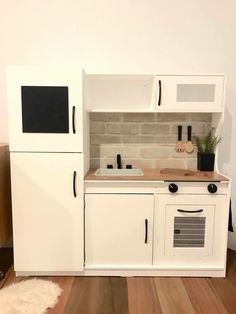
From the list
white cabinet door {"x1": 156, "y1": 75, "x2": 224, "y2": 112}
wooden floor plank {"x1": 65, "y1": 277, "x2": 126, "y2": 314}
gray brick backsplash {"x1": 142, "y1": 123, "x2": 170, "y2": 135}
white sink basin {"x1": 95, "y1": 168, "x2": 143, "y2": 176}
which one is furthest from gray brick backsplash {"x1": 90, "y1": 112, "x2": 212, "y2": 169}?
wooden floor plank {"x1": 65, "y1": 277, "x2": 126, "y2": 314}

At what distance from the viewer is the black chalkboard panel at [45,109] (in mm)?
2047

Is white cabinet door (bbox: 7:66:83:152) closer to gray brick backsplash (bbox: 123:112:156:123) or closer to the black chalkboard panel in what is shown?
the black chalkboard panel

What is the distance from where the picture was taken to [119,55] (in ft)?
8.35

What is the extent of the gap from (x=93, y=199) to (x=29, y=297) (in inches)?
32.8

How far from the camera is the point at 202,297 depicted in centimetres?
198

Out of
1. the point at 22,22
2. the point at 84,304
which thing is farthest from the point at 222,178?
the point at 22,22

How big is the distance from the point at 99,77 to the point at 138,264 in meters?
1.66

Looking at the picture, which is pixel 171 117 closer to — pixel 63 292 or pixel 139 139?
pixel 139 139

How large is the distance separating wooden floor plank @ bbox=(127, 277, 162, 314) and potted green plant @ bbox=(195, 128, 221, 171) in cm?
109

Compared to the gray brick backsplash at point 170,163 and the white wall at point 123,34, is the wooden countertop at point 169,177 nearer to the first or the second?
the gray brick backsplash at point 170,163

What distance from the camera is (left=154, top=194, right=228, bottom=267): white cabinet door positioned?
7.12ft

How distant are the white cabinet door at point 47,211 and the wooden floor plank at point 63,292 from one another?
83 mm

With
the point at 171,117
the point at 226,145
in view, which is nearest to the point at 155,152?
the point at 171,117

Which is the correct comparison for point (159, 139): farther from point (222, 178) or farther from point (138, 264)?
point (138, 264)
